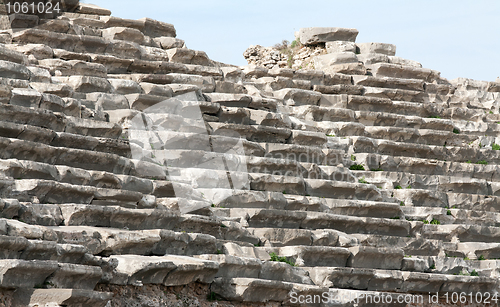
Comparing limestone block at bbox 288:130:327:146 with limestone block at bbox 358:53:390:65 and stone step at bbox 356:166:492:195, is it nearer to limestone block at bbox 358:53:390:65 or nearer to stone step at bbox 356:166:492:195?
stone step at bbox 356:166:492:195

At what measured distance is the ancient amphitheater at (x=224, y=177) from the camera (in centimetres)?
646

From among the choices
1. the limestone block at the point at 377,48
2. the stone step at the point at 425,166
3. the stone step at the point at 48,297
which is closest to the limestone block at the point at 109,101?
the stone step at the point at 425,166

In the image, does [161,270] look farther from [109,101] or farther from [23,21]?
[23,21]

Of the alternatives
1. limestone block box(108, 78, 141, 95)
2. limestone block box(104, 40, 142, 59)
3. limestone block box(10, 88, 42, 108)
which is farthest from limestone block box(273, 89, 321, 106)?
limestone block box(10, 88, 42, 108)

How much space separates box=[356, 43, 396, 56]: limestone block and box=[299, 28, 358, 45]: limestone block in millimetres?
317

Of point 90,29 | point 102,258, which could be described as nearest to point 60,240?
point 102,258

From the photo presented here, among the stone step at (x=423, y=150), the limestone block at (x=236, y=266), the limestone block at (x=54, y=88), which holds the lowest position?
the limestone block at (x=236, y=266)

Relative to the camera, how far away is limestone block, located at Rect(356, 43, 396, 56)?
48.3 ft

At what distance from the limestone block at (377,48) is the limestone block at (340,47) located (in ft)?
0.71

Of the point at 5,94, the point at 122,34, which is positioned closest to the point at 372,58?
the point at 122,34

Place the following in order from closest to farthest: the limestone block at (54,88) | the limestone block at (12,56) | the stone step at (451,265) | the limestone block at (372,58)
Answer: the limestone block at (54,88) → the stone step at (451,265) → the limestone block at (12,56) → the limestone block at (372,58)

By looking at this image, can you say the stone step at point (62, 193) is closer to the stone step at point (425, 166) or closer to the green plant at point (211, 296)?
the green plant at point (211, 296)

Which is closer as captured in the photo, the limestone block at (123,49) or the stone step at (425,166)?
the stone step at (425,166)

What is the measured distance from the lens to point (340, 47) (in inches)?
573
